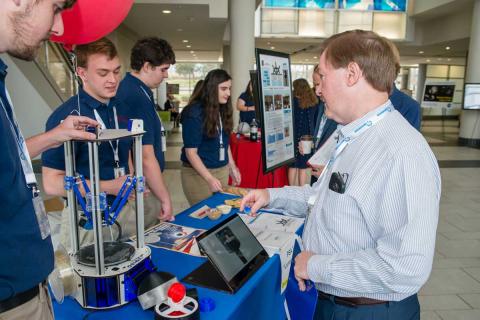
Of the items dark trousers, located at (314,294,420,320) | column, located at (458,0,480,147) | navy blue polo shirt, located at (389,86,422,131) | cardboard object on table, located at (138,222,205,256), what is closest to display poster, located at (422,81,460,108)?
column, located at (458,0,480,147)

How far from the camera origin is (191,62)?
76.9 feet

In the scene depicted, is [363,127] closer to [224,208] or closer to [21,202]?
[21,202]

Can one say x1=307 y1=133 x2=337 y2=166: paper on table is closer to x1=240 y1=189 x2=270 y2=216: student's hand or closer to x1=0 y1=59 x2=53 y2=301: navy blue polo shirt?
x1=240 y1=189 x2=270 y2=216: student's hand

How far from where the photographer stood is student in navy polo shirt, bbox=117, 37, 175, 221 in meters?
1.91

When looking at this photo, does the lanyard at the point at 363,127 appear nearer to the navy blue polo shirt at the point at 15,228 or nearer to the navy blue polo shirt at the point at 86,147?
the navy blue polo shirt at the point at 15,228

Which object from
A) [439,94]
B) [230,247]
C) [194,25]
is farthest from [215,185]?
[439,94]

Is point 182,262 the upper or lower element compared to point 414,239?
lower

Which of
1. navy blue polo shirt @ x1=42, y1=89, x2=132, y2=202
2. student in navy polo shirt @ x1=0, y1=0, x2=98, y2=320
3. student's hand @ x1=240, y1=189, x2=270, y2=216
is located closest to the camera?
student in navy polo shirt @ x1=0, y1=0, x2=98, y2=320

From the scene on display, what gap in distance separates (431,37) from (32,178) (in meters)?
13.3

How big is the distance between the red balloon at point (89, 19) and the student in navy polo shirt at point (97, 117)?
0.09 metres

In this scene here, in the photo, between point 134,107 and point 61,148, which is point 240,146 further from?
point 61,148

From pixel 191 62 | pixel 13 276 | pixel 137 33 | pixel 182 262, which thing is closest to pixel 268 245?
pixel 182 262

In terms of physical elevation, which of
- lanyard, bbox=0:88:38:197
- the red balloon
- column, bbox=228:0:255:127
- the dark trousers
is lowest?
the dark trousers

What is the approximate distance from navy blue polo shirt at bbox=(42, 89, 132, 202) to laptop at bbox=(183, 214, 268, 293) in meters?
0.60
